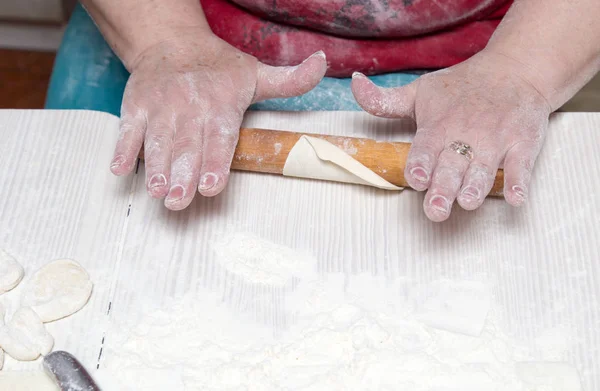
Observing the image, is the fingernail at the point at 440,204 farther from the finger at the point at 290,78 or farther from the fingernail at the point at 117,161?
the fingernail at the point at 117,161

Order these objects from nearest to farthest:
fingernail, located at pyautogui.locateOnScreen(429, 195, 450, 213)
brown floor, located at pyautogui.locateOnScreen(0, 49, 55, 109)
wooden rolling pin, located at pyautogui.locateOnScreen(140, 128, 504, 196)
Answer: fingernail, located at pyautogui.locateOnScreen(429, 195, 450, 213) → wooden rolling pin, located at pyautogui.locateOnScreen(140, 128, 504, 196) → brown floor, located at pyautogui.locateOnScreen(0, 49, 55, 109)

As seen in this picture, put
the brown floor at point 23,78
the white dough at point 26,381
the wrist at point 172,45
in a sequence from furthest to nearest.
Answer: the brown floor at point 23,78
the wrist at point 172,45
the white dough at point 26,381

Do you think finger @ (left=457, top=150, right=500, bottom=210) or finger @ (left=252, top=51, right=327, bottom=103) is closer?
finger @ (left=457, top=150, right=500, bottom=210)

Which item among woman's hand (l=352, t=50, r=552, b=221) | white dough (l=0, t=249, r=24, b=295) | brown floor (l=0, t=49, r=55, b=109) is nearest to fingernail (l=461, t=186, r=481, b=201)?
woman's hand (l=352, t=50, r=552, b=221)

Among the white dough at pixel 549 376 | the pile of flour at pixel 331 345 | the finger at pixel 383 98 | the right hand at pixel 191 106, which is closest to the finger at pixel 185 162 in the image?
the right hand at pixel 191 106

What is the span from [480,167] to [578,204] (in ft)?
0.61

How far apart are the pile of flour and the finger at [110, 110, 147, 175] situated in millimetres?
209

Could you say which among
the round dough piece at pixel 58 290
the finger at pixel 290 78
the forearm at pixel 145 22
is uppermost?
the forearm at pixel 145 22

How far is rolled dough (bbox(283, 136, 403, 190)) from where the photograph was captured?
97cm

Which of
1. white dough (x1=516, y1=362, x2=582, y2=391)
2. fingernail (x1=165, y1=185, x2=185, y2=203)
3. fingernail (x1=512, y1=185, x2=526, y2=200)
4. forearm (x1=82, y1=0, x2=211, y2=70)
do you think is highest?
forearm (x1=82, y1=0, x2=211, y2=70)

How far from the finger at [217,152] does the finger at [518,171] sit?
1.27 feet

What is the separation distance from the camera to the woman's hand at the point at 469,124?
34.7 inches

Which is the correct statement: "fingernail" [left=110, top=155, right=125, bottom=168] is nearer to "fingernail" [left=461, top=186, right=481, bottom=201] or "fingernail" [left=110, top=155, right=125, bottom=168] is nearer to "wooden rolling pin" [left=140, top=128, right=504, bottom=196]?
"wooden rolling pin" [left=140, top=128, right=504, bottom=196]

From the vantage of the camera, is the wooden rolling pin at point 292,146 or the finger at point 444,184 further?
the wooden rolling pin at point 292,146
